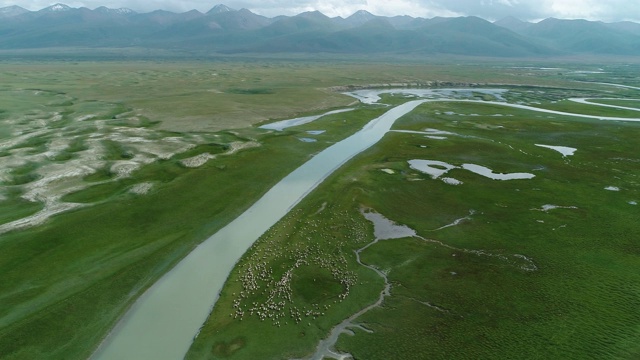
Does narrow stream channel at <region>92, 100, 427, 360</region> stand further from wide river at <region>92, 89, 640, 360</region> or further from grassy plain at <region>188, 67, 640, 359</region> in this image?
grassy plain at <region>188, 67, 640, 359</region>

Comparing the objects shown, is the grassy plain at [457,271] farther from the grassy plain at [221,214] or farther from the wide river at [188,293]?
the wide river at [188,293]

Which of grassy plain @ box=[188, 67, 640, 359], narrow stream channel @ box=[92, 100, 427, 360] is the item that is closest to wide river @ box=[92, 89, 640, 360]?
narrow stream channel @ box=[92, 100, 427, 360]

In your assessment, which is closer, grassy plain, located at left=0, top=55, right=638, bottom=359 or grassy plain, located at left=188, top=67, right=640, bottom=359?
grassy plain, located at left=188, top=67, right=640, bottom=359

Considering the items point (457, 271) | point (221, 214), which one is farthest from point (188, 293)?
point (457, 271)

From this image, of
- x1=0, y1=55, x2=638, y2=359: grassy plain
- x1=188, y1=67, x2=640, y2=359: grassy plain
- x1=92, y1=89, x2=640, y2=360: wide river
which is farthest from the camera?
x1=0, y1=55, x2=638, y2=359: grassy plain

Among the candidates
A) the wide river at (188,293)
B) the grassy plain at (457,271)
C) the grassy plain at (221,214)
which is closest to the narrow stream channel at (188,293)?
the wide river at (188,293)

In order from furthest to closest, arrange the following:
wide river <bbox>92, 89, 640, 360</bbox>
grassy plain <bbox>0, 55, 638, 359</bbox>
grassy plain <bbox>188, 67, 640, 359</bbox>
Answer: grassy plain <bbox>0, 55, 638, 359</bbox> < grassy plain <bbox>188, 67, 640, 359</bbox> < wide river <bbox>92, 89, 640, 360</bbox>

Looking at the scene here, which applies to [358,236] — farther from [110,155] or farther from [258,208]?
[110,155]

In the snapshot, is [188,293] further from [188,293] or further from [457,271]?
[457,271]
